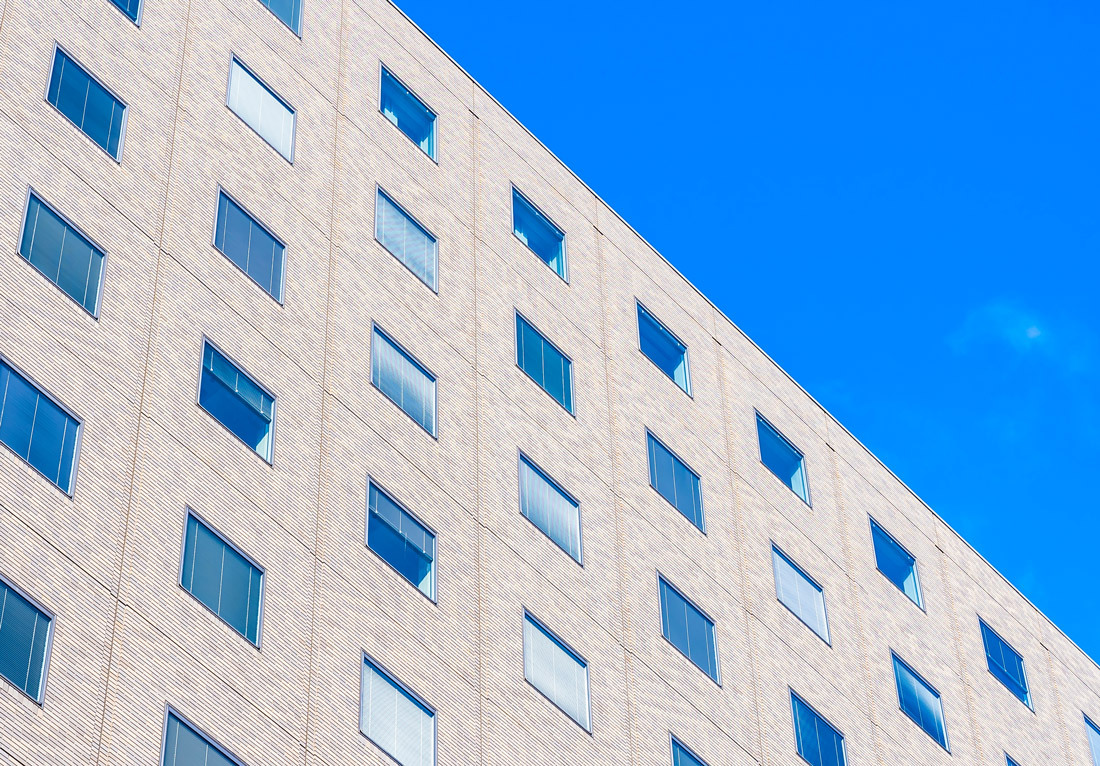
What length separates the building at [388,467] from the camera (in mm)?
35250

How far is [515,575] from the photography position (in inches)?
A: 1742

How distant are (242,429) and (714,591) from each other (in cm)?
1634

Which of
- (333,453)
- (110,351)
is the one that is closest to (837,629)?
(333,453)

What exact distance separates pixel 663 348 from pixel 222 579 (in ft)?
74.7

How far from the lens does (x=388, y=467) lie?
42750 millimetres

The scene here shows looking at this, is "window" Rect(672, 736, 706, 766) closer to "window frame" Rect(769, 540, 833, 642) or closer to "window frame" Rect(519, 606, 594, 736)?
"window frame" Rect(519, 606, 594, 736)

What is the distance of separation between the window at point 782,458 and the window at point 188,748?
87.4 ft

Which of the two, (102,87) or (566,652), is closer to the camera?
(102,87)

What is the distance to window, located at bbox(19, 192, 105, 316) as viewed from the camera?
37719 mm

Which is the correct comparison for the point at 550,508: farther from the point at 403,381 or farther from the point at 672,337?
the point at 672,337

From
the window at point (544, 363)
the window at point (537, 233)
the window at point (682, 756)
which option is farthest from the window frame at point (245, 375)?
the window at point (537, 233)

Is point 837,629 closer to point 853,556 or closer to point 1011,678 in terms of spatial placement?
point 853,556

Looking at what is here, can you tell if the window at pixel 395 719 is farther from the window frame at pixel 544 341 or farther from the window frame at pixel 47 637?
the window frame at pixel 544 341

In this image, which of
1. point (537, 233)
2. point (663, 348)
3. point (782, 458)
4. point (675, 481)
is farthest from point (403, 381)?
point (782, 458)
